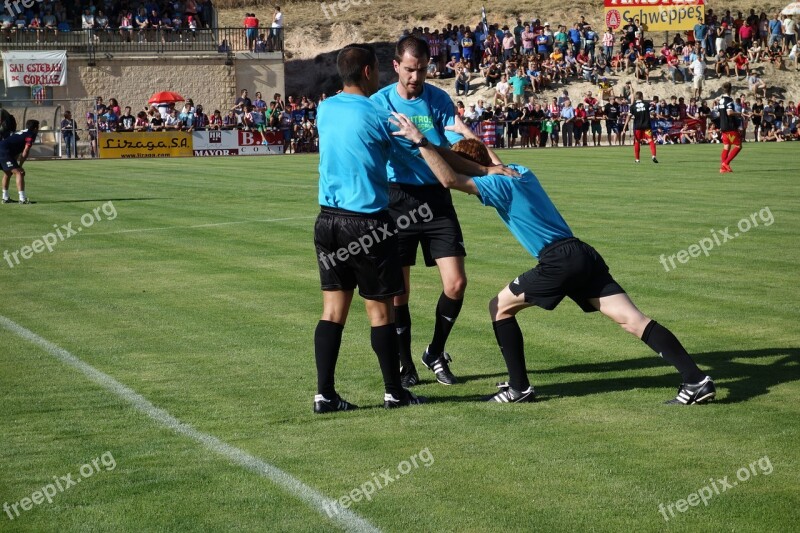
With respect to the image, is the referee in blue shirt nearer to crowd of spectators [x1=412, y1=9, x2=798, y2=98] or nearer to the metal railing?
the metal railing

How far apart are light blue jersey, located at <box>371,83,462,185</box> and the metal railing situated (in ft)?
143

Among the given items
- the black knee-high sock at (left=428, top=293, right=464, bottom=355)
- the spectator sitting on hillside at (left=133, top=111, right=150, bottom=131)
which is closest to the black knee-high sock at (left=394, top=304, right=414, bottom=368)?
the black knee-high sock at (left=428, top=293, right=464, bottom=355)

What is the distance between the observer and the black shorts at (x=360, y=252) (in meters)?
6.75

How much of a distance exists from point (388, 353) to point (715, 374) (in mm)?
2484

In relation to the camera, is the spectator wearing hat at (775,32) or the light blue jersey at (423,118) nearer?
the light blue jersey at (423,118)

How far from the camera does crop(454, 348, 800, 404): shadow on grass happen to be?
7.50 metres

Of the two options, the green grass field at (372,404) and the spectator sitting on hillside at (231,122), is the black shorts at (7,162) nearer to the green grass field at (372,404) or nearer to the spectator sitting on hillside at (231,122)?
the green grass field at (372,404)

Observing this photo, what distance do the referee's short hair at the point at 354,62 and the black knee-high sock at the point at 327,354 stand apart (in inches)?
59.3

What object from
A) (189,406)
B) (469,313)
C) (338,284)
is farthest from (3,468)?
(469,313)

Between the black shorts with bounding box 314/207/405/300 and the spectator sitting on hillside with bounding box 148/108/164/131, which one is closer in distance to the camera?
the black shorts with bounding box 314/207/405/300

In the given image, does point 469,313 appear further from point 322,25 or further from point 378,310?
point 322,25

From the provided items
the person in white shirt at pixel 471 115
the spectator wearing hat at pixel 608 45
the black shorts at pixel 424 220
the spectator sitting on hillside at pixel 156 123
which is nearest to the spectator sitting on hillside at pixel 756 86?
the spectator wearing hat at pixel 608 45

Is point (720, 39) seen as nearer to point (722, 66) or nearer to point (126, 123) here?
point (722, 66)

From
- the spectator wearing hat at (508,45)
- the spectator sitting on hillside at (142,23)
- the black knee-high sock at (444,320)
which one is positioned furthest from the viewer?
Answer: the spectator wearing hat at (508,45)
